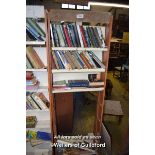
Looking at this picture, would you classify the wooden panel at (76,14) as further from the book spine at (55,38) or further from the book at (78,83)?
the book at (78,83)

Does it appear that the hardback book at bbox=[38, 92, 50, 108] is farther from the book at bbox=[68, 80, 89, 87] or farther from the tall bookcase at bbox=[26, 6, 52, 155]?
the book at bbox=[68, 80, 89, 87]

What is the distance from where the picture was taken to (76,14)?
51.8 inches

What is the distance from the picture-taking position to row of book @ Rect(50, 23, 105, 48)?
1391 mm

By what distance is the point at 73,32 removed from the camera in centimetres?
142

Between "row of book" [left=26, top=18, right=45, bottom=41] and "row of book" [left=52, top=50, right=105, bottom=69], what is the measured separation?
158 millimetres

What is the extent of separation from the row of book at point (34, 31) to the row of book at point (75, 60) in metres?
0.16

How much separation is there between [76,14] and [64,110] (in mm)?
823

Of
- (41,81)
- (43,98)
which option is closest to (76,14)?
(41,81)

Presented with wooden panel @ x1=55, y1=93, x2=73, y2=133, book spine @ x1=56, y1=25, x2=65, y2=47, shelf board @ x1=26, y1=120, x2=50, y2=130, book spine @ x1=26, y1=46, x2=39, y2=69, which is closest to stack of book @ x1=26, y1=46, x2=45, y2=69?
book spine @ x1=26, y1=46, x2=39, y2=69

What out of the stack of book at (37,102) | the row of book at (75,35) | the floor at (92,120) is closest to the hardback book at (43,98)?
the stack of book at (37,102)
